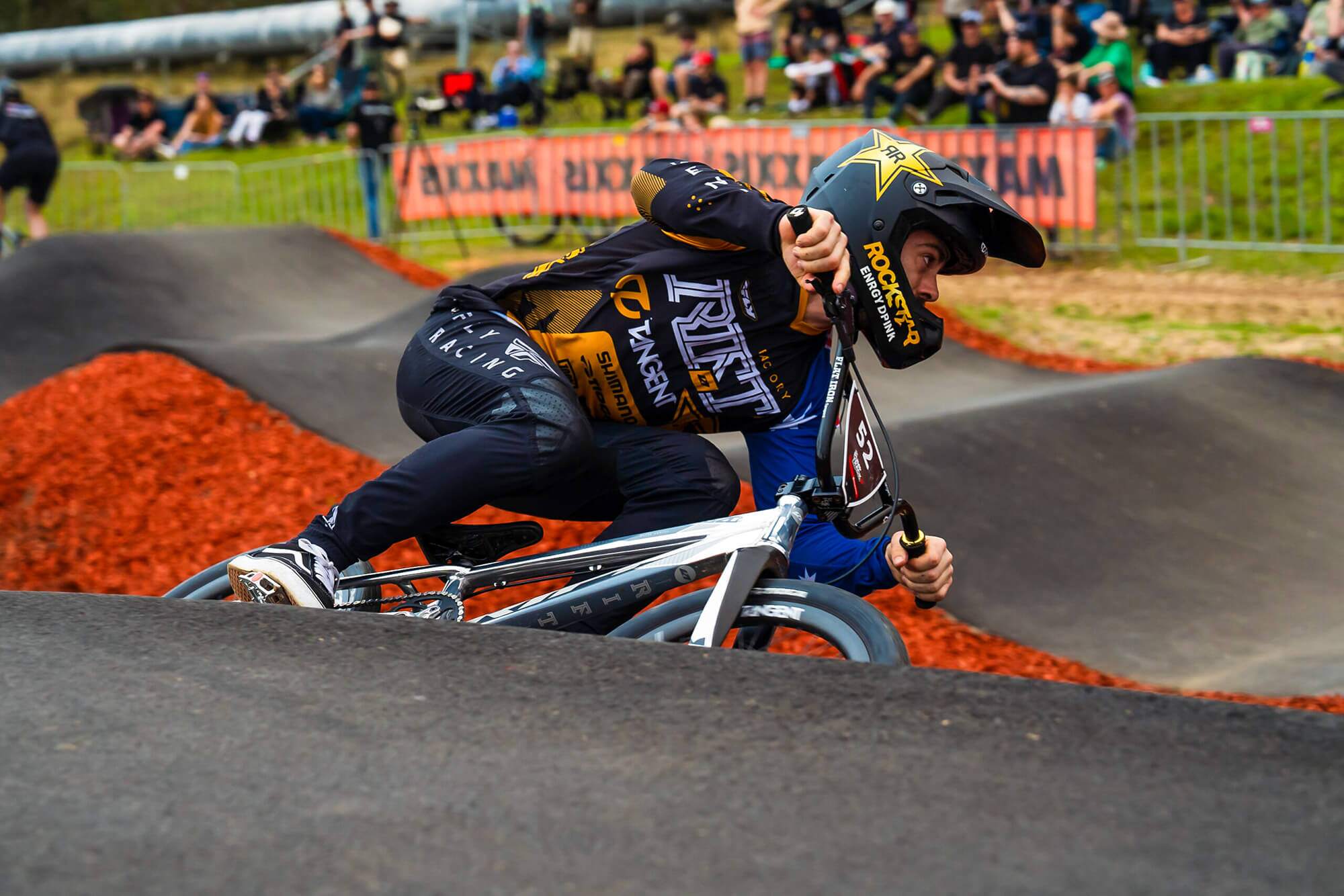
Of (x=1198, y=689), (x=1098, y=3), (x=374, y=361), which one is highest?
(x=1098, y=3)

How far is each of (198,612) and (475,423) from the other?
0.80 meters

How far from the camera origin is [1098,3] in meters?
19.3

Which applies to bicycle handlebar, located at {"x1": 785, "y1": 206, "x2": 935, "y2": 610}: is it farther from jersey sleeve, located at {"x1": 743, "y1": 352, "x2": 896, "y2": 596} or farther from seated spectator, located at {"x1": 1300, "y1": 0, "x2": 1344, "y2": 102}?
seated spectator, located at {"x1": 1300, "y1": 0, "x2": 1344, "y2": 102}

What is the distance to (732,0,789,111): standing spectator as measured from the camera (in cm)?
2186

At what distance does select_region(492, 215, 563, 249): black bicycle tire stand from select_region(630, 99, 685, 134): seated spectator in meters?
1.58

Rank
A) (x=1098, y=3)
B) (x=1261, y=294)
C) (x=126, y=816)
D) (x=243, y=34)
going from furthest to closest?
1. (x=243, y=34)
2. (x=1098, y=3)
3. (x=1261, y=294)
4. (x=126, y=816)

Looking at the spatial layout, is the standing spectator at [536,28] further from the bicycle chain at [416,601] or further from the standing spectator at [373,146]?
the bicycle chain at [416,601]

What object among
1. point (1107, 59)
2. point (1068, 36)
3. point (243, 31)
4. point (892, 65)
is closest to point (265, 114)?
point (243, 31)

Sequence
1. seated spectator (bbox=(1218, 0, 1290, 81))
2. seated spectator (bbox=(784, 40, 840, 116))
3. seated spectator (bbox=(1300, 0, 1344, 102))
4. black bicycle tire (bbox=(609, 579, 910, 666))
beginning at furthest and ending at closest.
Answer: seated spectator (bbox=(784, 40, 840, 116)), seated spectator (bbox=(1218, 0, 1290, 81)), seated spectator (bbox=(1300, 0, 1344, 102)), black bicycle tire (bbox=(609, 579, 910, 666))

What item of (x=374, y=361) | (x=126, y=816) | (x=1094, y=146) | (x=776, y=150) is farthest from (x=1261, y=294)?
(x=126, y=816)

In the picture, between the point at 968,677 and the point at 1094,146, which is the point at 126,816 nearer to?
the point at 968,677

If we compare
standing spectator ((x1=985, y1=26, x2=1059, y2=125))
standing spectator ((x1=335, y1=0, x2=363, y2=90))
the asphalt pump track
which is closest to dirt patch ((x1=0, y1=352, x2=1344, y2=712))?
the asphalt pump track

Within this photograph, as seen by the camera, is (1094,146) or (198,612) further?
(1094,146)

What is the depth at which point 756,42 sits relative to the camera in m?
21.9
